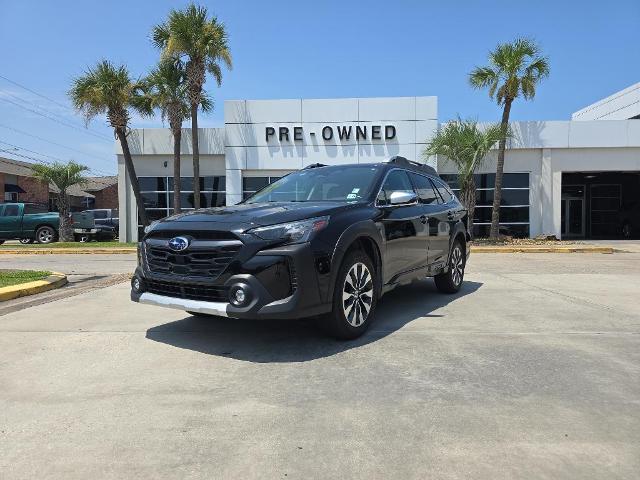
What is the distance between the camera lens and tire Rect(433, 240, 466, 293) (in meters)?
7.08

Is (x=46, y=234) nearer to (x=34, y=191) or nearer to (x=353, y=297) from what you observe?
(x=353, y=297)

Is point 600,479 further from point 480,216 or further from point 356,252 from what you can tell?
point 480,216

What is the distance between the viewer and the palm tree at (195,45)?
61.7 ft

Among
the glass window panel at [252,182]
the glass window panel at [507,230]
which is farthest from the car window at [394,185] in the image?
the glass window panel at [507,230]

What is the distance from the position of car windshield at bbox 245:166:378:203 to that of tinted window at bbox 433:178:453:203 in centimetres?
191

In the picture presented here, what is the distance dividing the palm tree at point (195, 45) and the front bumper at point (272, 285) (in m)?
16.7

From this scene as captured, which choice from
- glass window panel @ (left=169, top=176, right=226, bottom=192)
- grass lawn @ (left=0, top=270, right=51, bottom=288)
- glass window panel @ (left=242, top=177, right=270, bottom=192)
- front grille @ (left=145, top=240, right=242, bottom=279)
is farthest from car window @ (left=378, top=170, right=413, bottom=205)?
glass window panel @ (left=169, top=176, right=226, bottom=192)

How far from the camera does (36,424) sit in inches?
115

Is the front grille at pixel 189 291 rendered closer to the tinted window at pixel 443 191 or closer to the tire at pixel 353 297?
the tire at pixel 353 297

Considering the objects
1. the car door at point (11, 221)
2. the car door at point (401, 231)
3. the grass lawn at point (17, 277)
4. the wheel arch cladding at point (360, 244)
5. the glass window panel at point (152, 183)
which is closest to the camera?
the wheel arch cladding at point (360, 244)

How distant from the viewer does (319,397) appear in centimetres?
329

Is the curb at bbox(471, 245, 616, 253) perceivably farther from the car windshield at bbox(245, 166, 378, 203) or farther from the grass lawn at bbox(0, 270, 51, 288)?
the grass lawn at bbox(0, 270, 51, 288)

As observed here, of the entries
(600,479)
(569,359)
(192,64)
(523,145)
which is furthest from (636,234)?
(600,479)

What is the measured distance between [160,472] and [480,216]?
21.6m
